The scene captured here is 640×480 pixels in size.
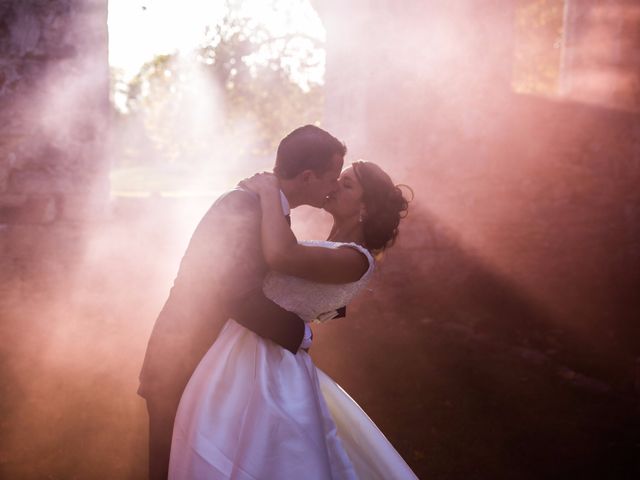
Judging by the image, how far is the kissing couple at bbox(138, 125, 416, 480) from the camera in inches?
82.5

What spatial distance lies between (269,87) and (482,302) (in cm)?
1016

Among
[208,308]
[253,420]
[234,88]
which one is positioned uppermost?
[234,88]

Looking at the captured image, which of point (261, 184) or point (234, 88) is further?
point (234, 88)

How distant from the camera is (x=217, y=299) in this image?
2.18m

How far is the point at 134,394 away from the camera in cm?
479

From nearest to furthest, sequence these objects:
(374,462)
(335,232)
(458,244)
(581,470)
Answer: (374,462) → (335,232) → (581,470) → (458,244)

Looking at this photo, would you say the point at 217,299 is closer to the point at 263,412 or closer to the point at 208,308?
the point at 208,308

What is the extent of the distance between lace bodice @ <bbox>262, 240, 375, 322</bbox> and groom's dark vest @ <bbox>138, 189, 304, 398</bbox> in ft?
0.26

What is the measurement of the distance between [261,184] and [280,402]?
79cm

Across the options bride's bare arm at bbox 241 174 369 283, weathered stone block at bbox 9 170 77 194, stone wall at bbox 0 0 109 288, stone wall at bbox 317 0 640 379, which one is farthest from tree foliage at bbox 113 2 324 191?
bride's bare arm at bbox 241 174 369 283

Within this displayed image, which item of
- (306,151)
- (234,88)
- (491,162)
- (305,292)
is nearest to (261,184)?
(306,151)

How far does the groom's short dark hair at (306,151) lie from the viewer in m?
2.31

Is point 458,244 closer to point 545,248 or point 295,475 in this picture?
point 545,248

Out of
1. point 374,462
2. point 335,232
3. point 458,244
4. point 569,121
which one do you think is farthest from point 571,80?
point 374,462
